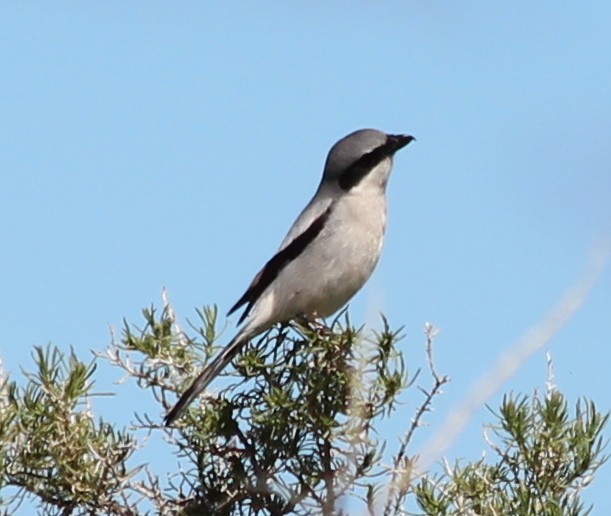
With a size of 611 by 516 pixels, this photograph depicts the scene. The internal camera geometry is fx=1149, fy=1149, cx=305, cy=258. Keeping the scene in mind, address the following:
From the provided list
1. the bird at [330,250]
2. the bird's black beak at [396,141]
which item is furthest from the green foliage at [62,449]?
the bird's black beak at [396,141]

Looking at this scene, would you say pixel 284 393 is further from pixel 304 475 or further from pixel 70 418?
pixel 70 418

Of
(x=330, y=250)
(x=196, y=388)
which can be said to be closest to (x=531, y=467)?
(x=196, y=388)

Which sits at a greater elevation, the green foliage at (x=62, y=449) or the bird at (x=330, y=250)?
the bird at (x=330, y=250)

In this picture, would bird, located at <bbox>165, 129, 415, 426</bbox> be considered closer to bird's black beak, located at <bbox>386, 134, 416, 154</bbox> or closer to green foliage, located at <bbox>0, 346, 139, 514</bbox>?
bird's black beak, located at <bbox>386, 134, 416, 154</bbox>

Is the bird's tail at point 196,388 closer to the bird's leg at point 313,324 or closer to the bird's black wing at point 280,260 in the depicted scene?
the bird's leg at point 313,324

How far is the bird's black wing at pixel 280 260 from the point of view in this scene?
15.2 ft

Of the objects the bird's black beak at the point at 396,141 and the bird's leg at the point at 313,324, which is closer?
the bird's leg at the point at 313,324

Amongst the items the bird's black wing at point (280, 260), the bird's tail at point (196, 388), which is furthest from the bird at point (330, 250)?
the bird's tail at point (196, 388)

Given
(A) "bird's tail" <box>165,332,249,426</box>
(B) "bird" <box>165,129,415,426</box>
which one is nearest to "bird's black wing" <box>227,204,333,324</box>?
(B) "bird" <box>165,129,415,426</box>

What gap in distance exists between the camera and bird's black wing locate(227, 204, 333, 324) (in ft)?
15.2

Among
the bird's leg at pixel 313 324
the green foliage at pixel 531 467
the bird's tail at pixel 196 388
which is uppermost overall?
the bird's leg at pixel 313 324

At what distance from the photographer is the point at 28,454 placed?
2.59 meters

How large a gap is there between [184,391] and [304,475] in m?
0.40

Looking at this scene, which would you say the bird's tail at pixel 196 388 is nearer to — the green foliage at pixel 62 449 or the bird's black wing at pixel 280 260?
the green foliage at pixel 62 449
